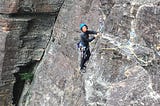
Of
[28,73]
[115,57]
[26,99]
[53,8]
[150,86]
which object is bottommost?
[26,99]

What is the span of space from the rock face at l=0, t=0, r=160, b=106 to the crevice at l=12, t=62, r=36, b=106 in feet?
0.13

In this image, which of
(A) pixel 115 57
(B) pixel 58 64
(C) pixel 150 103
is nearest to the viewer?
(C) pixel 150 103

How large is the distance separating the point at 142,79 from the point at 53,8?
531cm

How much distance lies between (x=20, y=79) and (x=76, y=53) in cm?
341

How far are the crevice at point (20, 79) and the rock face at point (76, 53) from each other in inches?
1.6

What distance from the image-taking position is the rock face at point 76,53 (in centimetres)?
897

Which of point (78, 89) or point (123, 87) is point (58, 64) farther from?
point (123, 87)

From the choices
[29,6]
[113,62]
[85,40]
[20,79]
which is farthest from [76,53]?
[20,79]

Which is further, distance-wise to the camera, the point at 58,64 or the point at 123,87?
the point at 58,64

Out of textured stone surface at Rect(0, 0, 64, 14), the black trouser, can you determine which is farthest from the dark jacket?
textured stone surface at Rect(0, 0, 64, 14)

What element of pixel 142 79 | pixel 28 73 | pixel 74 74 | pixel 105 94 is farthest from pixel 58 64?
pixel 142 79

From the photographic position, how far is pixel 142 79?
8.99m

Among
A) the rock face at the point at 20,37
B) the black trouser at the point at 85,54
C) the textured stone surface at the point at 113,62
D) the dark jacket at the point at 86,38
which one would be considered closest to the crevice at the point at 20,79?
the rock face at the point at 20,37

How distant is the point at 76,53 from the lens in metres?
12.1
